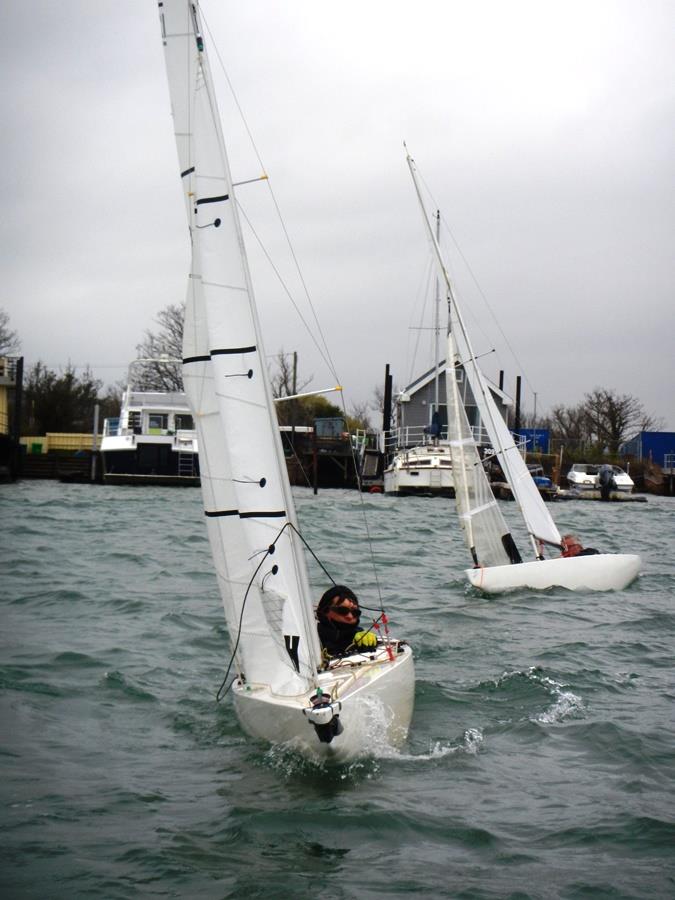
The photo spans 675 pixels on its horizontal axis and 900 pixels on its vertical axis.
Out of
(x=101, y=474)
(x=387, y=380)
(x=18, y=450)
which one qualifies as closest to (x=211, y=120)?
(x=18, y=450)

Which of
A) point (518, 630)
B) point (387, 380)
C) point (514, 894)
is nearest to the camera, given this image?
point (514, 894)

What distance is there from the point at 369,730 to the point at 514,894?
197cm

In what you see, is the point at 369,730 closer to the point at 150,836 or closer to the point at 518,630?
the point at 150,836

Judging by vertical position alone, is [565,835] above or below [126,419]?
below

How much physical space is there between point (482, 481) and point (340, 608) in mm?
8890

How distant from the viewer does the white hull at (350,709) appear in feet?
22.8

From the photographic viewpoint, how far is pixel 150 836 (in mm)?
6066

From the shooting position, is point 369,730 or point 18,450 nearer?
point 369,730

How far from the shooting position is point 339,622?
854cm

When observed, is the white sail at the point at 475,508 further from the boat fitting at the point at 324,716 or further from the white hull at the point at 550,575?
the boat fitting at the point at 324,716

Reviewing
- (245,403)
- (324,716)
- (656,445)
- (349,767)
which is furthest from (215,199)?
(656,445)

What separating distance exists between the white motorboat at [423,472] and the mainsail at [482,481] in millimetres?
24265

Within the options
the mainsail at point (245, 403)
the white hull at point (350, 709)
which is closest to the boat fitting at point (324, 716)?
the white hull at point (350, 709)

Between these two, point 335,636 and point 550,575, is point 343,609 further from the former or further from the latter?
point 550,575
